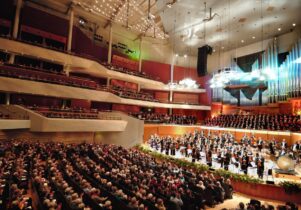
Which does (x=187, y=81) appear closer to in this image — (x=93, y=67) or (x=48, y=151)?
(x=93, y=67)

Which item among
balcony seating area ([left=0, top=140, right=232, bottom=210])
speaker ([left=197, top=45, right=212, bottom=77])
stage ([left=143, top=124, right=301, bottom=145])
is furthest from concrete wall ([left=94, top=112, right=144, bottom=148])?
balcony seating area ([left=0, top=140, right=232, bottom=210])

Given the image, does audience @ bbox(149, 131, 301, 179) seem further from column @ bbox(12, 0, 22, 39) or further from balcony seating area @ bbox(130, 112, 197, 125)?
column @ bbox(12, 0, 22, 39)

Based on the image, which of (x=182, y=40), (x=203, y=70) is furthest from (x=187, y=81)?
(x=182, y=40)

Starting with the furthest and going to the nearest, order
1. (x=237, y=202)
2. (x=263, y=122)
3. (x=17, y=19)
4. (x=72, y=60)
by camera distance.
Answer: (x=72, y=60) → (x=263, y=122) → (x=17, y=19) → (x=237, y=202)

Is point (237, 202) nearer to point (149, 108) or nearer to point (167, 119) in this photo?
point (167, 119)

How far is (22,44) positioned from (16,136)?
19.3 feet

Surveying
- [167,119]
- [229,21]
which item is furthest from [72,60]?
[229,21]

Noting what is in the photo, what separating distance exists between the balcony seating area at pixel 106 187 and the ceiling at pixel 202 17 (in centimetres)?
898

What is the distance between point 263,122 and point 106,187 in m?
12.9

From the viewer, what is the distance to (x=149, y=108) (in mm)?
23750

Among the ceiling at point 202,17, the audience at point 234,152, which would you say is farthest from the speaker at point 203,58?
the audience at point 234,152

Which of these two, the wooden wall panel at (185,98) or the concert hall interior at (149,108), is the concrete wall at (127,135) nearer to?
the concert hall interior at (149,108)

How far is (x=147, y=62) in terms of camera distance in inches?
937

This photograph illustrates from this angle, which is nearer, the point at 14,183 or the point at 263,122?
the point at 14,183
